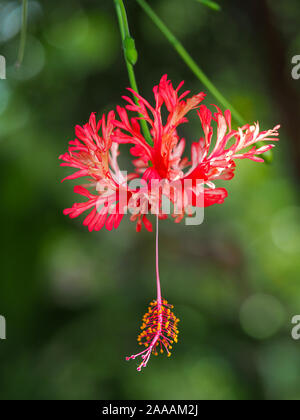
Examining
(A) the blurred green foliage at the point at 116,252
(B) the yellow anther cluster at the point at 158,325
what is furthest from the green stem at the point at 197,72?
(A) the blurred green foliage at the point at 116,252

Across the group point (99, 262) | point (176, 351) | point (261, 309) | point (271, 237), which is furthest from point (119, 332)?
point (271, 237)

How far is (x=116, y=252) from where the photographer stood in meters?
2.71

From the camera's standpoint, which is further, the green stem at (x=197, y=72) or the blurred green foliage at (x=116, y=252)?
the blurred green foliage at (x=116, y=252)

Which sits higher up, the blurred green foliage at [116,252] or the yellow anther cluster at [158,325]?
the blurred green foliage at [116,252]

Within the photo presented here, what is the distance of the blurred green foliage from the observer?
1861 millimetres

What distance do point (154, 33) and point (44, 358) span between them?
153cm

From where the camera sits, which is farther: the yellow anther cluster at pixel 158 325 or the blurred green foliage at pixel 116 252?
the blurred green foliage at pixel 116 252

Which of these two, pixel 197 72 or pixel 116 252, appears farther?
pixel 116 252

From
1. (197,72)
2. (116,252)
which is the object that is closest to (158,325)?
(197,72)

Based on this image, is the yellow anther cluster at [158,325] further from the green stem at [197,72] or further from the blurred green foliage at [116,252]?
the blurred green foliage at [116,252]

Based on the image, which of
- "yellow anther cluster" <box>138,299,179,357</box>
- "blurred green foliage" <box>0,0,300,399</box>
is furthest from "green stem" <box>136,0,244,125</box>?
"blurred green foliage" <box>0,0,300,399</box>

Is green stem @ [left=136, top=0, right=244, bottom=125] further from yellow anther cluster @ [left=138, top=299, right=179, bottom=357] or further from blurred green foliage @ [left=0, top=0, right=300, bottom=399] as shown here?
blurred green foliage @ [left=0, top=0, right=300, bottom=399]

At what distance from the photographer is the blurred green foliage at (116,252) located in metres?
1.86

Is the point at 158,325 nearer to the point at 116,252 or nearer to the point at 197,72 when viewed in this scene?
the point at 197,72
